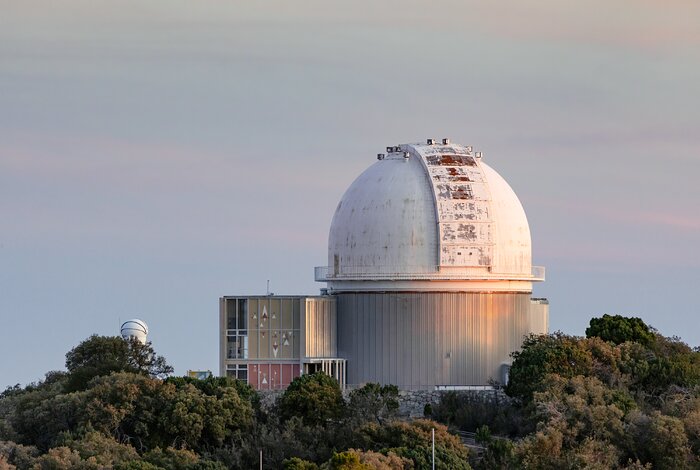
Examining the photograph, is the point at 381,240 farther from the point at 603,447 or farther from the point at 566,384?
the point at 603,447

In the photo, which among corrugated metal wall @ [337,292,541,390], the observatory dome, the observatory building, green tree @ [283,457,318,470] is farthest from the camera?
corrugated metal wall @ [337,292,541,390]

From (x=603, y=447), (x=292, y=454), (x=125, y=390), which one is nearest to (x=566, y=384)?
(x=603, y=447)

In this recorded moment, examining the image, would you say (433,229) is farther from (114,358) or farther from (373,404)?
(114,358)

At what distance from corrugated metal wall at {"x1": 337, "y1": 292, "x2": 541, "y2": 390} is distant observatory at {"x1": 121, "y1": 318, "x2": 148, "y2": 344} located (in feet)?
35.0

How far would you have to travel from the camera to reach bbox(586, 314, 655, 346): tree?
68.4m

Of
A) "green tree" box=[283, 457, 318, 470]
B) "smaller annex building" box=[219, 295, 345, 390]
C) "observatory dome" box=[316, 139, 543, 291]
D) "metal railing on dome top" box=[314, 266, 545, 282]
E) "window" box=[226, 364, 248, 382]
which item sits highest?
"observatory dome" box=[316, 139, 543, 291]

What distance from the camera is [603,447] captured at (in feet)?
186

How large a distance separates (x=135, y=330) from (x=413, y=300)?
44.7ft

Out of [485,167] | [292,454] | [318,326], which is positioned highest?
[485,167]

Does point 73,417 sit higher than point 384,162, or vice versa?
point 384,162

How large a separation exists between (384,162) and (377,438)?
599 inches

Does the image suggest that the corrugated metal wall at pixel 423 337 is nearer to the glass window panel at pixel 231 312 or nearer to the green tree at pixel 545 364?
the green tree at pixel 545 364

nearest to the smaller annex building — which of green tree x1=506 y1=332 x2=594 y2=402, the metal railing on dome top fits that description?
the metal railing on dome top

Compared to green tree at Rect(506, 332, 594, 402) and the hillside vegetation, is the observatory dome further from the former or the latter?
green tree at Rect(506, 332, 594, 402)
